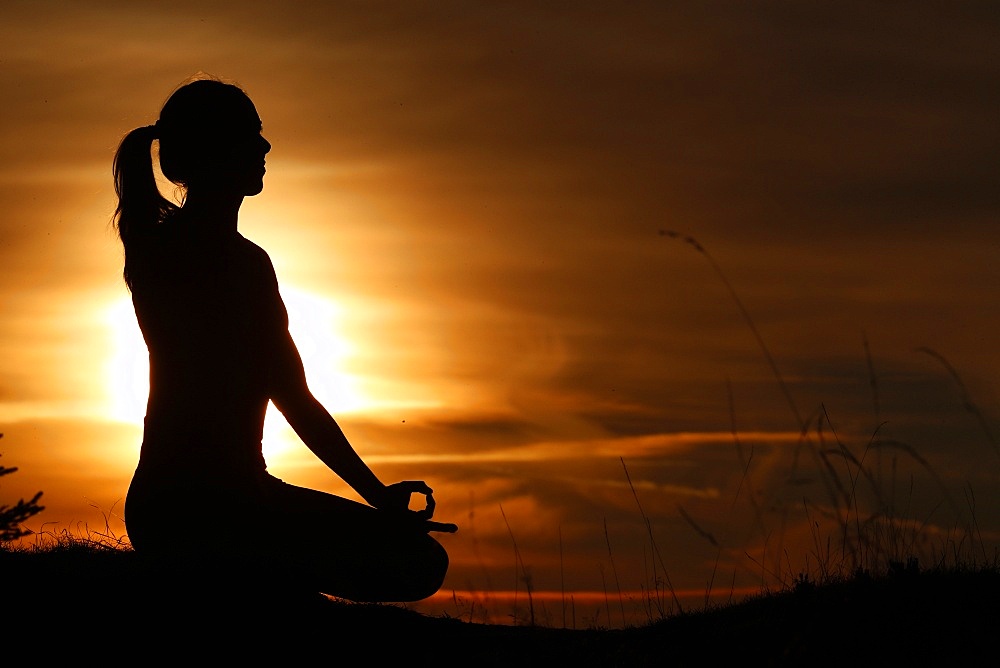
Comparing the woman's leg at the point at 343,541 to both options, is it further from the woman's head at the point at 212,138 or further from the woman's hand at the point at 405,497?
the woman's head at the point at 212,138

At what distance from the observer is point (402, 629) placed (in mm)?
5270

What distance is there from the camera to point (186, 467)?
4828 millimetres

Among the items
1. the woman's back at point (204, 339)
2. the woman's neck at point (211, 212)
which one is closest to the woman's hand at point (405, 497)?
the woman's back at point (204, 339)

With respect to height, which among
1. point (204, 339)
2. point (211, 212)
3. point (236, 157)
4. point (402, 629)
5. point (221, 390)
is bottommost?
point (402, 629)

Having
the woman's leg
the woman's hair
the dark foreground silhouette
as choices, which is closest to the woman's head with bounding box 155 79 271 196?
the woman's hair

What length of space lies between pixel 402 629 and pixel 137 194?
236 cm

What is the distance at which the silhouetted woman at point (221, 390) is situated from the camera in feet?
15.8

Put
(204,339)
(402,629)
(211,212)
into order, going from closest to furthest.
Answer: (204,339)
(211,212)
(402,629)

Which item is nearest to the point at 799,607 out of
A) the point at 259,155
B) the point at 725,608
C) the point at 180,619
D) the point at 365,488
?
the point at 725,608

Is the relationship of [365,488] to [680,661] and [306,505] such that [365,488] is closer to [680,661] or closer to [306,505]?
[306,505]

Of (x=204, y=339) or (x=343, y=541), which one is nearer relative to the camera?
(x=204, y=339)

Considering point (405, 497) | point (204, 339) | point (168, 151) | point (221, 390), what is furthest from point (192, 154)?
point (405, 497)

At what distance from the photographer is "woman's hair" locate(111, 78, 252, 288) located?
4855mm

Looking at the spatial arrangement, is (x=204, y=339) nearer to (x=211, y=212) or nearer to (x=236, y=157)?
(x=211, y=212)
